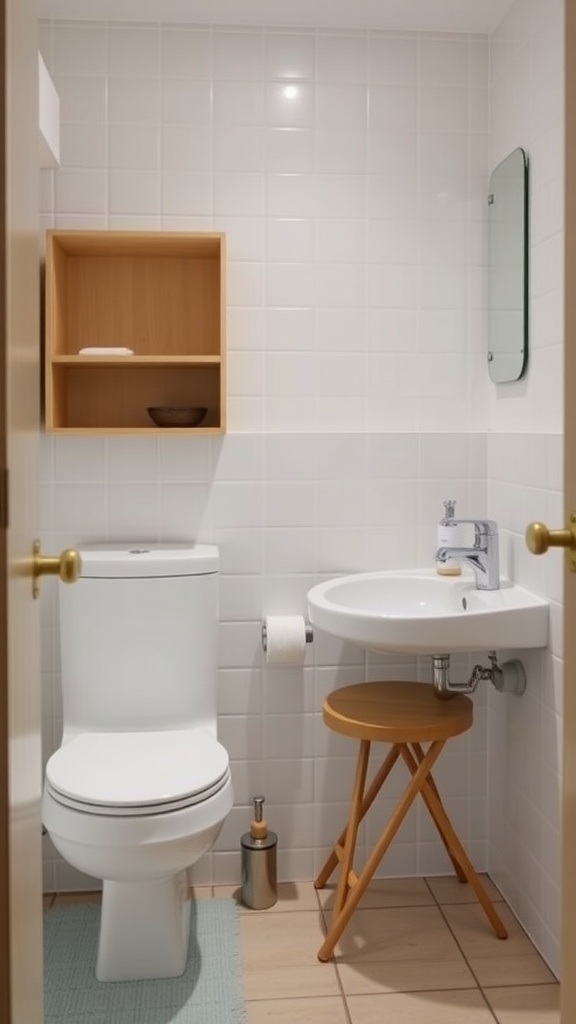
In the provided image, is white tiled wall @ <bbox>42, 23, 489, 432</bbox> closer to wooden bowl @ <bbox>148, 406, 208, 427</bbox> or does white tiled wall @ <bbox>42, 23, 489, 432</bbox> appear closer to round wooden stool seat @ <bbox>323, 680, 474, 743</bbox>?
wooden bowl @ <bbox>148, 406, 208, 427</bbox>

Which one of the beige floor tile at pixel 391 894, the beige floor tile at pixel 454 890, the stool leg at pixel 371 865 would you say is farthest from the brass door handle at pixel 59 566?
the beige floor tile at pixel 454 890

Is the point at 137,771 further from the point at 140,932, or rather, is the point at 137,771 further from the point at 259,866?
the point at 259,866

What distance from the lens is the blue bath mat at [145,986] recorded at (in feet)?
6.41

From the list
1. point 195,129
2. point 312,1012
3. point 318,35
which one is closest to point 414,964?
point 312,1012

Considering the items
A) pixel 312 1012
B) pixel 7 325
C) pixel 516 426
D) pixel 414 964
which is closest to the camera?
pixel 7 325

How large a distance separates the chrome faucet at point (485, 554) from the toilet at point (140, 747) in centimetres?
63

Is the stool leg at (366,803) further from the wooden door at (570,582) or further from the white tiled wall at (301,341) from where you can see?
the wooden door at (570,582)

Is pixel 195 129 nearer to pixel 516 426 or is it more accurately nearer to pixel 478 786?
pixel 516 426

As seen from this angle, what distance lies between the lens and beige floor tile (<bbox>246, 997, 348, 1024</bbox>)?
76.5 inches

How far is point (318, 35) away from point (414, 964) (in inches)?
92.7

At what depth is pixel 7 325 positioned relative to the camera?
862mm

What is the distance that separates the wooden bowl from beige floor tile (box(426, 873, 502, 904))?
4.61 feet

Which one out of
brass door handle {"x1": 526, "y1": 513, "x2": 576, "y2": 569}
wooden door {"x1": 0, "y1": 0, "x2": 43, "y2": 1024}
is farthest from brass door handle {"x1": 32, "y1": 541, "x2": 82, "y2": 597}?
brass door handle {"x1": 526, "y1": 513, "x2": 576, "y2": 569}

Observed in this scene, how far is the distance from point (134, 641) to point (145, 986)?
0.77 meters
